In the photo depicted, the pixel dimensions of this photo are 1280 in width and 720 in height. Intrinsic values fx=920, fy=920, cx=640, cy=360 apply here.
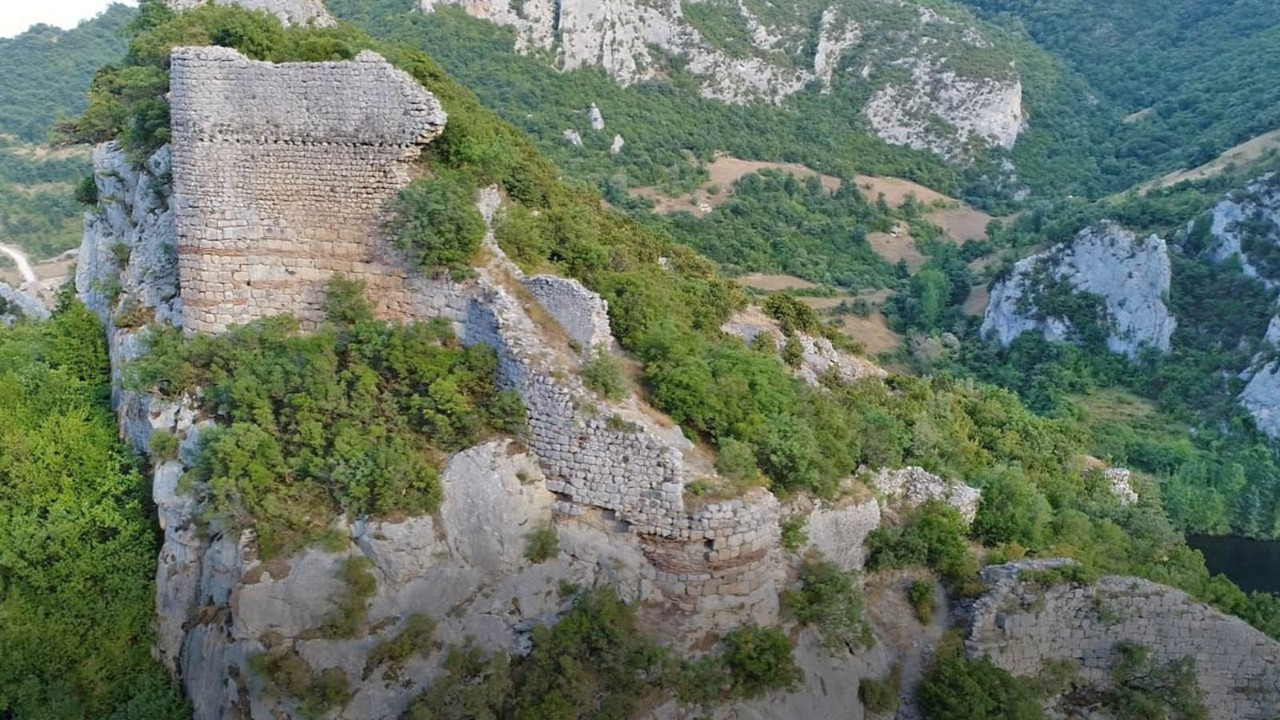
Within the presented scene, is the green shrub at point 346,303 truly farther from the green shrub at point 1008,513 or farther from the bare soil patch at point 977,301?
the bare soil patch at point 977,301

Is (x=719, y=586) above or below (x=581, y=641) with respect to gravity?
above

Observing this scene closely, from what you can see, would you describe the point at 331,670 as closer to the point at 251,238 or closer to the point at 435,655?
the point at 435,655

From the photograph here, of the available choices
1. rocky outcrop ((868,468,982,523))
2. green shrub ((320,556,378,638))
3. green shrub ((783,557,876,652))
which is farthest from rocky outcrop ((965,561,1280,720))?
green shrub ((320,556,378,638))

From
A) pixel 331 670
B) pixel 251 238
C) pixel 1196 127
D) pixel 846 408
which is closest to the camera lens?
pixel 331 670

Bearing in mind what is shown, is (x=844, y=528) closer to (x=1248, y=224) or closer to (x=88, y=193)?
(x=88, y=193)

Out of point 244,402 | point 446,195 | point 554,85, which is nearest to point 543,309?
point 446,195

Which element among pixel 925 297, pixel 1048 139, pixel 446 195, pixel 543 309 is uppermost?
pixel 446 195

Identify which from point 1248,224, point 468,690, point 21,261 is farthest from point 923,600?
point 21,261

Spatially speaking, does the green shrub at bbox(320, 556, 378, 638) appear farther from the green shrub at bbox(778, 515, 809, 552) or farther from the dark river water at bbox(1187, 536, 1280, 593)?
the dark river water at bbox(1187, 536, 1280, 593)

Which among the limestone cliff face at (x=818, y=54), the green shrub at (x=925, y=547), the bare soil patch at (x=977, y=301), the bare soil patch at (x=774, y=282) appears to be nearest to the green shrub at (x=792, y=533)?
the green shrub at (x=925, y=547)
